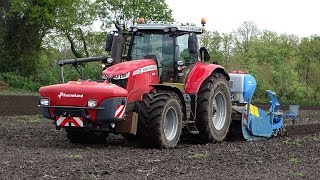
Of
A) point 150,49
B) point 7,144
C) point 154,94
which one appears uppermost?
point 150,49

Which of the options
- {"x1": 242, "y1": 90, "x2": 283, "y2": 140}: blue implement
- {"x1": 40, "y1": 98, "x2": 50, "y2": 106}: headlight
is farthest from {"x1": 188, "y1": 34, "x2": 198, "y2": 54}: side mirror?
{"x1": 40, "y1": 98, "x2": 50, "y2": 106}: headlight

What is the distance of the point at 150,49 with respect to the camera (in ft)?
41.8

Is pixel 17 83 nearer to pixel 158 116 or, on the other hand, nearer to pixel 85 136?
pixel 85 136

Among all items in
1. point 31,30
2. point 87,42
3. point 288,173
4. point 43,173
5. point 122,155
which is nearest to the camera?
point 43,173

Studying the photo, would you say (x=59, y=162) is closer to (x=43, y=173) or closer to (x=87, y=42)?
(x=43, y=173)

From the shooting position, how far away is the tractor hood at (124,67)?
11.5 meters

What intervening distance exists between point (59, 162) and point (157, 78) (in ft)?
12.8

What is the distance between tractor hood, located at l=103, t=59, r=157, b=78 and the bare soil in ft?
4.59

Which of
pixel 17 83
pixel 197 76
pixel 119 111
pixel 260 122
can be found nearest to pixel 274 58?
pixel 17 83

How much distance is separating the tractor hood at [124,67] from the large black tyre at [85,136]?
134 centimetres

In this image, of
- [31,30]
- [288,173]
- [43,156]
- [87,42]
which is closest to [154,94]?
[43,156]

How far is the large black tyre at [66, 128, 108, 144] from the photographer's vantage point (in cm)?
1218

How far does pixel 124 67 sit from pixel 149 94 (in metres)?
0.70

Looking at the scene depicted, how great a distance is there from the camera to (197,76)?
1284cm
